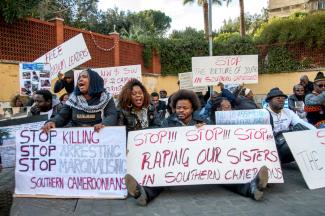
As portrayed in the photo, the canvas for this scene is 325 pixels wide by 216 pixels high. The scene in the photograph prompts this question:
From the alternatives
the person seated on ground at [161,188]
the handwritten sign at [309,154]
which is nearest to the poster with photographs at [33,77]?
the person seated on ground at [161,188]

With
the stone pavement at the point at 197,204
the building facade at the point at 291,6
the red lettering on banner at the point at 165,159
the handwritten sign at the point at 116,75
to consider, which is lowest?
the stone pavement at the point at 197,204

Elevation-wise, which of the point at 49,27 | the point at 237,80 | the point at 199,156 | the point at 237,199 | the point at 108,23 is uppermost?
the point at 108,23

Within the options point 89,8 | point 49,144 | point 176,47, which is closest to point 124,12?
point 89,8

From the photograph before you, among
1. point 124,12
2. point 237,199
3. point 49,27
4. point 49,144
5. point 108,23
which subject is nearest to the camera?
point 237,199

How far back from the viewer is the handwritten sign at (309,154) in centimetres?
541

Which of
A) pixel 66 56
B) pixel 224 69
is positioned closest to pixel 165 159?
pixel 66 56

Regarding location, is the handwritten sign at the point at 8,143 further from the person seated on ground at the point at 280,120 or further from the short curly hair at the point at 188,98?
the person seated on ground at the point at 280,120

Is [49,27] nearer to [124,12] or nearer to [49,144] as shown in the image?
[49,144]

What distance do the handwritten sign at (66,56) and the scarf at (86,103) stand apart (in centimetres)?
388

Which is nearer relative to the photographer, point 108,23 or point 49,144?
point 49,144

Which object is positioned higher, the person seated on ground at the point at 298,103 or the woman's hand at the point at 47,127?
the person seated on ground at the point at 298,103

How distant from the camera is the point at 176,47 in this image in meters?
25.1

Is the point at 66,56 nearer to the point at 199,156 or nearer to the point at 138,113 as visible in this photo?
the point at 138,113

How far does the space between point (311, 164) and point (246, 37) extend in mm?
20339
